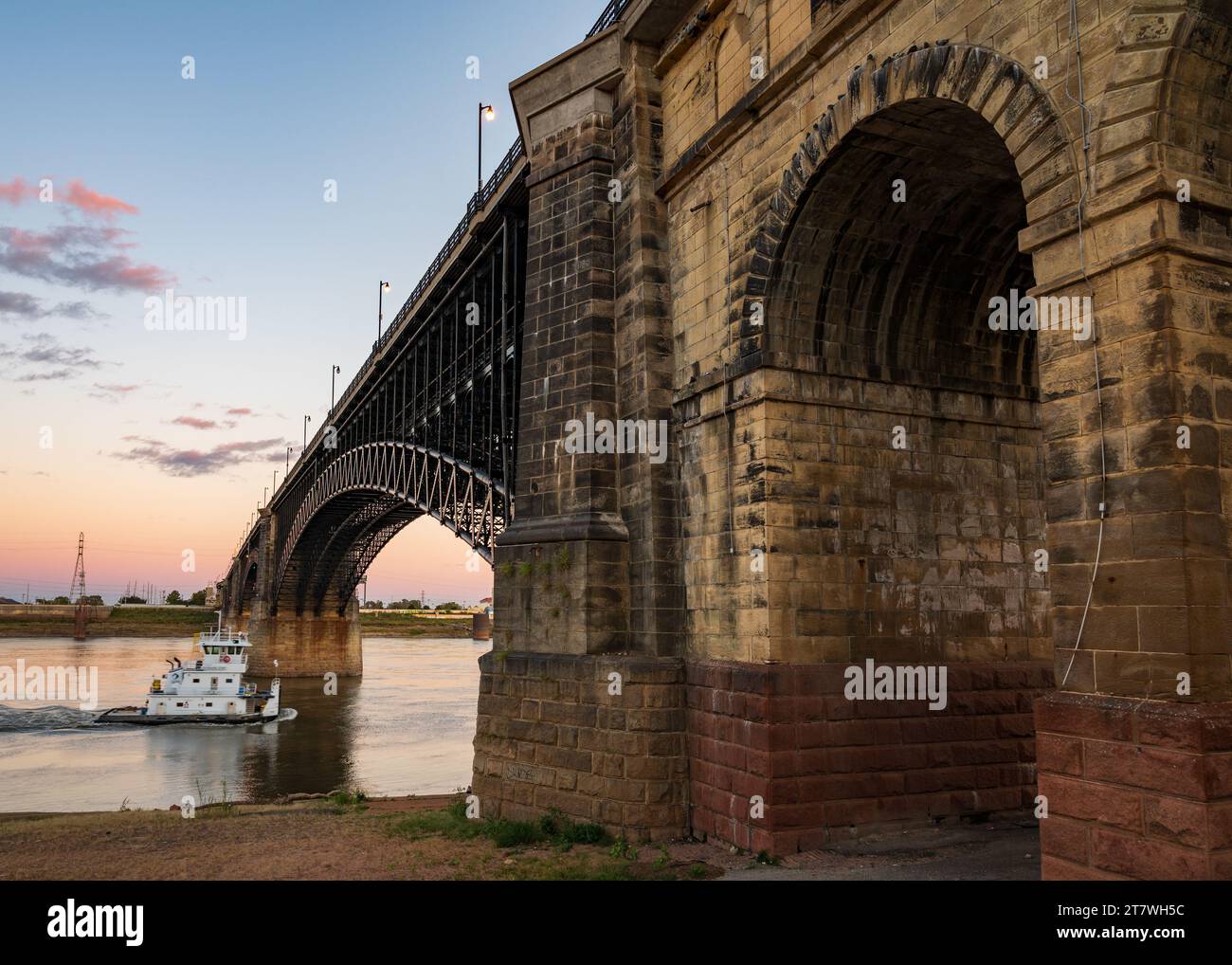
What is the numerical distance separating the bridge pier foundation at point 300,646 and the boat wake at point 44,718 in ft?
69.0

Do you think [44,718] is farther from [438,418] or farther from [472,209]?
[472,209]

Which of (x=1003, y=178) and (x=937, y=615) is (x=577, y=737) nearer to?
(x=937, y=615)

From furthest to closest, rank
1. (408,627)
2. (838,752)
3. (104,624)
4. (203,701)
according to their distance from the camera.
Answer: (408,627), (104,624), (203,701), (838,752)

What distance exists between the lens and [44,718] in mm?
47719

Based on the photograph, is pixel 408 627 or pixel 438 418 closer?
pixel 438 418

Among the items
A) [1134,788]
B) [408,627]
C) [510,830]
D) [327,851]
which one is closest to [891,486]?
[1134,788]

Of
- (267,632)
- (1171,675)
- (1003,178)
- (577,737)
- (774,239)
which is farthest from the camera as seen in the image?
(267,632)

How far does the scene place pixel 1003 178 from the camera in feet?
37.7

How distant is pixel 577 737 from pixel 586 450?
4246 mm

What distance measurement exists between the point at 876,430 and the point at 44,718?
48.4m

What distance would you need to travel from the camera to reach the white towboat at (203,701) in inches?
1769

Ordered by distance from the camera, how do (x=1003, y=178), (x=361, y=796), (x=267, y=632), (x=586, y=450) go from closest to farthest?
(x=1003, y=178) < (x=586, y=450) < (x=361, y=796) < (x=267, y=632)

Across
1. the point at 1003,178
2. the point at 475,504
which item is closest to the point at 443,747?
the point at 475,504

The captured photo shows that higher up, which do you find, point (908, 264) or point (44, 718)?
point (908, 264)
